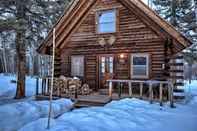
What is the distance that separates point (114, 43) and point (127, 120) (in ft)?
25.4

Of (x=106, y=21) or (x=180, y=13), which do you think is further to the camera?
(x=180, y=13)

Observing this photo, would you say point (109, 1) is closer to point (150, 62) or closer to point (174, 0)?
point (150, 62)

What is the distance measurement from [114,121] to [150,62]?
6.79 metres

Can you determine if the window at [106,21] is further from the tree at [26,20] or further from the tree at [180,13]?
the tree at [180,13]

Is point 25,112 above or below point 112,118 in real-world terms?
below

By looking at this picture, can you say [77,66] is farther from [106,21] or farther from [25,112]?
[25,112]

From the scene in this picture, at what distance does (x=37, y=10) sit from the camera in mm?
18141

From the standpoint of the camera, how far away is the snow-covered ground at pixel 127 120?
26.6 ft

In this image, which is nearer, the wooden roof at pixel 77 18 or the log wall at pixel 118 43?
the wooden roof at pixel 77 18

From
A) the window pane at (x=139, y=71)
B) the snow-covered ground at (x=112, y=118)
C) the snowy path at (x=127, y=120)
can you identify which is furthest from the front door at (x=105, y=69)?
the snowy path at (x=127, y=120)

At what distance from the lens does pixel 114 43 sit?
628 inches

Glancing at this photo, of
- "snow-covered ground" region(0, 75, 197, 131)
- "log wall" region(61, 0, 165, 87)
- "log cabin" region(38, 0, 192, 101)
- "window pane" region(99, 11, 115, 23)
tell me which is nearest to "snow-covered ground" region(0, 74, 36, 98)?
"log cabin" region(38, 0, 192, 101)

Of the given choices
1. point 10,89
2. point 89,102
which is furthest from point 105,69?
point 10,89

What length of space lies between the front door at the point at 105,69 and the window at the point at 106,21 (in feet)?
5.65
